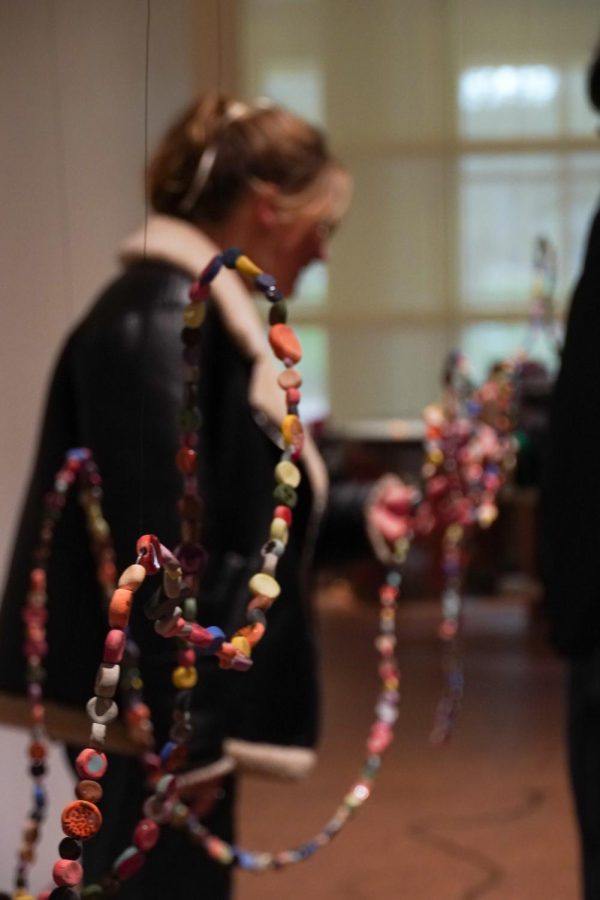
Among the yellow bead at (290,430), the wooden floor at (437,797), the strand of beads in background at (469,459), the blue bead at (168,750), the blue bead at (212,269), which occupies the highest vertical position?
the blue bead at (212,269)

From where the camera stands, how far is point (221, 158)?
1.19 meters

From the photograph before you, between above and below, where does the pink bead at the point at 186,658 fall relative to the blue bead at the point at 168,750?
above

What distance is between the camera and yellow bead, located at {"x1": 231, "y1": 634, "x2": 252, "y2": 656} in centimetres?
52

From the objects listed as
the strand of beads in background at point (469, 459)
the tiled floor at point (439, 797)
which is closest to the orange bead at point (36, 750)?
the strand of beads in background at point (469, 459)

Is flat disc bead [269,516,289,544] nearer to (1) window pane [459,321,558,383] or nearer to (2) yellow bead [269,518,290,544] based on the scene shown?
(2) yellow bead [269,518,290,544]

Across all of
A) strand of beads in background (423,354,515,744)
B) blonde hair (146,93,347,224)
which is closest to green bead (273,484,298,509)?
blonde hair (146,93,347,224)

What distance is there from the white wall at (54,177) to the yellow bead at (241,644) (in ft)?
0.51

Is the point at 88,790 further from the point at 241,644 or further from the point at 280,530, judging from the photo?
the point at 280,530

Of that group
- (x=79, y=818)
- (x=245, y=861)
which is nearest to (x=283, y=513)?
(x=79, y=818)

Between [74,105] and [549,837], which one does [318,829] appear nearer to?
[549,837]

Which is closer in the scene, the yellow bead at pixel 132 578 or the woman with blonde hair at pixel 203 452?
the yellow bead at pixel 132 578

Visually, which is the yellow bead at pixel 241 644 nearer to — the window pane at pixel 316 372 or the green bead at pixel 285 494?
the green bead at pixel 285 494

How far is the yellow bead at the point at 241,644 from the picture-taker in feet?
1.69

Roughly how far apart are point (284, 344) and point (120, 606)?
7.6 inches
